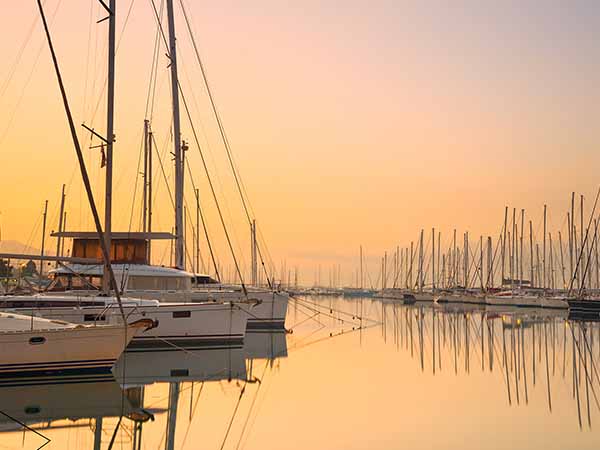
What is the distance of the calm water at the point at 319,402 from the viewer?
538 inches

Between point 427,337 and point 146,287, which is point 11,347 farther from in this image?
point 427,337

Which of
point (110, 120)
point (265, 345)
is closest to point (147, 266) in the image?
point (265, 345)

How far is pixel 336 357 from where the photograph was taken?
27.9 metres

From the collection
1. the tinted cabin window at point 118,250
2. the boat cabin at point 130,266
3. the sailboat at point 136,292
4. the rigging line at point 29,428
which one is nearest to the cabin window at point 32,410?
the rigging line at point 29,428

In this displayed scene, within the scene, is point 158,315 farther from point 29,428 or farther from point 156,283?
point 29,428

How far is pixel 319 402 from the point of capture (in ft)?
58.6

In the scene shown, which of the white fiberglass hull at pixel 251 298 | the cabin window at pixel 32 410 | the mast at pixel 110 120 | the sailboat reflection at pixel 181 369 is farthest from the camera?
the white fiberglass hull at pixel 251 298

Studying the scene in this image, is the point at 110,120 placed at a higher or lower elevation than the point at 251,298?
higher

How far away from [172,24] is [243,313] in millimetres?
15010

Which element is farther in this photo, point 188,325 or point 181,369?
point 188,325

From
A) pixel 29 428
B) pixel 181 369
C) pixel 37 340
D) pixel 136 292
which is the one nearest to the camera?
pixel 29 428

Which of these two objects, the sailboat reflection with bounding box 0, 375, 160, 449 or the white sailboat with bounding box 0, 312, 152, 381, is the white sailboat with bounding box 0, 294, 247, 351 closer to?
the white sailboat with bounding box 0, 312, 152, 381

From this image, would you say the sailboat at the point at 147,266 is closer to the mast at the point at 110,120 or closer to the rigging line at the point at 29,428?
the mast at the point at 110,120

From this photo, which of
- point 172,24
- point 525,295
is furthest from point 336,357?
point 525,295
